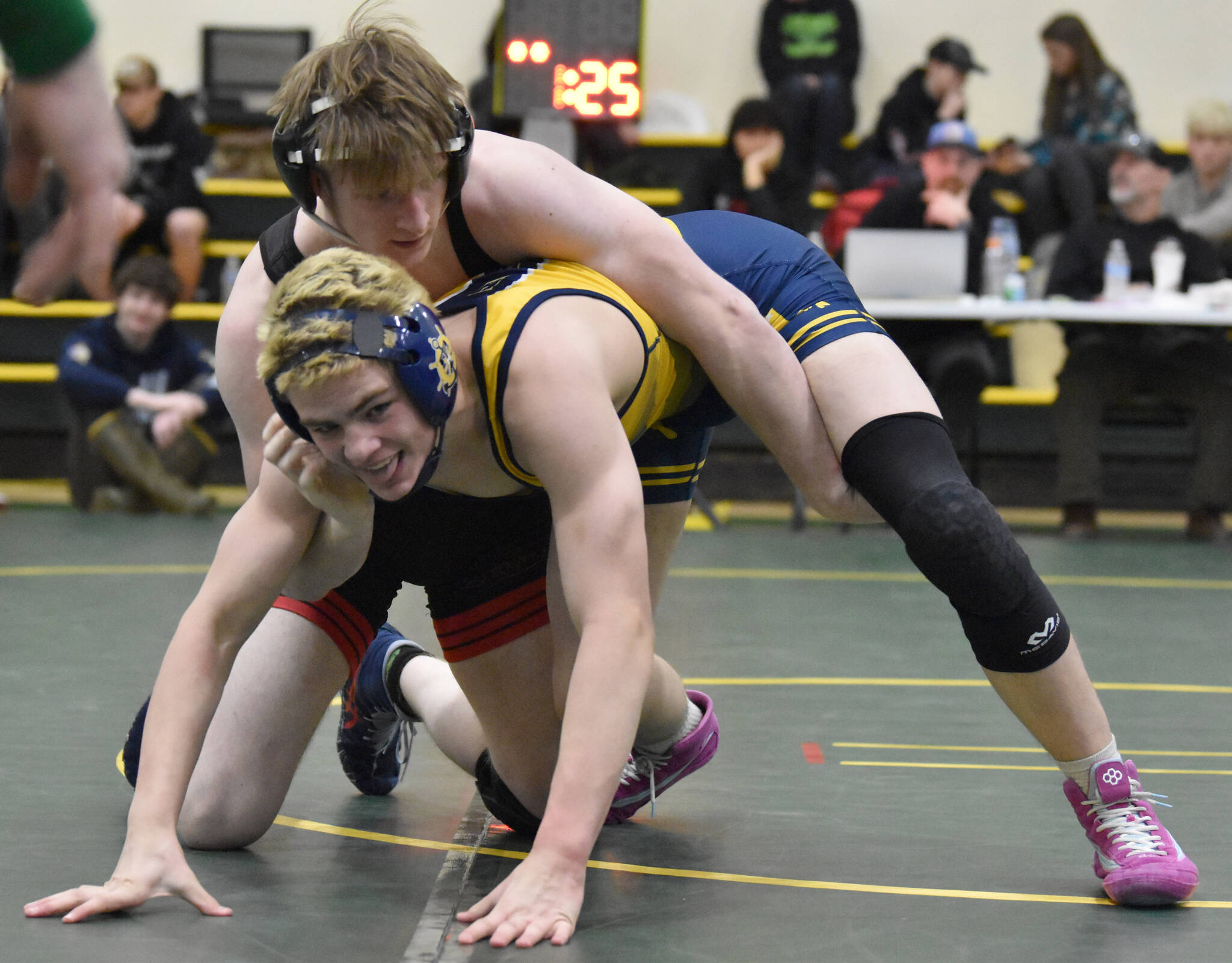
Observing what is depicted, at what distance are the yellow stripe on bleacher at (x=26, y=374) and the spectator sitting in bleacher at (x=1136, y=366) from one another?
4541 mm

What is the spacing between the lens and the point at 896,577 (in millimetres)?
5348

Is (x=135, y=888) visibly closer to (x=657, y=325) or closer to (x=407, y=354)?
(x=407, y=354)

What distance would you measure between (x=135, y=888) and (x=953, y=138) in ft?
18.4

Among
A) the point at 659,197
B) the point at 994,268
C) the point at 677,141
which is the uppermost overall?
the point at 677,141

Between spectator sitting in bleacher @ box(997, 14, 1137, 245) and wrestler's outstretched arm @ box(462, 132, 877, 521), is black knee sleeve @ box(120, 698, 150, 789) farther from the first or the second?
spectator sitting in bleacher @ box(997, 14, 1137, 245)

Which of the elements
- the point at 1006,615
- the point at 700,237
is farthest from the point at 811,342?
the point at 1006,615

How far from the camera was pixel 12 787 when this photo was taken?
277 centimetres

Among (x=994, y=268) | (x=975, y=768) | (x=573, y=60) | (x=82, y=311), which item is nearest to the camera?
(x=975, y=768)

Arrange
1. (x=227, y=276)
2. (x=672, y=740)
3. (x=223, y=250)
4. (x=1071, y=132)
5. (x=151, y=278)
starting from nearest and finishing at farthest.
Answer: (x=672, y=740) → (x=151, y=278) → (x=227, y=276) → (x=223, y=250) → (x=1071, y=132)

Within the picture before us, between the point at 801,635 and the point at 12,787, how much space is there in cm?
219

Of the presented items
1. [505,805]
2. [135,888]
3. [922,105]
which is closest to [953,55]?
[922,105]

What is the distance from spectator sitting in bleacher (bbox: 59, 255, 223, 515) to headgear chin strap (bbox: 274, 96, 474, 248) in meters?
4.50

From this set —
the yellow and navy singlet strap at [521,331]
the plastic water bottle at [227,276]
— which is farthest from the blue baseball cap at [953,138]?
the yellow and navy singlet strap at [521,331]

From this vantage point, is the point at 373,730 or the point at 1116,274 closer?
the point at 373,730
